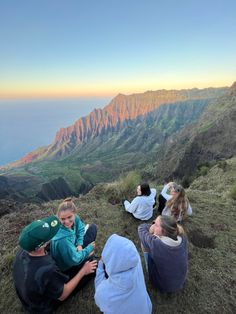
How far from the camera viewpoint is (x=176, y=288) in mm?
4125

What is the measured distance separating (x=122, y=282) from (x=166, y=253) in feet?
3.72

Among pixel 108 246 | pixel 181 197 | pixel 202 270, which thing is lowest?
pixel 202 270

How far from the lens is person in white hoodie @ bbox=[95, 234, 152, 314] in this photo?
8.86 ft

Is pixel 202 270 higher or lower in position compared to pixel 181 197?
lower

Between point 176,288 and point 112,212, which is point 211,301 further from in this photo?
point 112,212

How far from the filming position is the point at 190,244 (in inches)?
230

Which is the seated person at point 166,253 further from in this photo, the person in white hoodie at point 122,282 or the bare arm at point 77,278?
the bare arm at point 77,278

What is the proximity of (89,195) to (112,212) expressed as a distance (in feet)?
6.54

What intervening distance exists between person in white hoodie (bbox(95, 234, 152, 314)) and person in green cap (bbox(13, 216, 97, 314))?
69 centimetres

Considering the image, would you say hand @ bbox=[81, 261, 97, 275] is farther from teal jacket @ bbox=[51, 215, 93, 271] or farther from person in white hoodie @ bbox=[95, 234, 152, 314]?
person in white hoodie @ bbox=[95, 234, 152, 314]

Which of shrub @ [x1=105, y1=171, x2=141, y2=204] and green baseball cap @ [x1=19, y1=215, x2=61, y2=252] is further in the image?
shrub @ [x1=105, y1=171, x2=141, y2=204]

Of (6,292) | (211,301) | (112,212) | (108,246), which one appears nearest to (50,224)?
(108,246)

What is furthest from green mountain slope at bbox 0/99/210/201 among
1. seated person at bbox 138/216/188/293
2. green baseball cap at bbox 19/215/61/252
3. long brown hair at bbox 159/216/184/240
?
long brown hair at bbox 159/216/184/240

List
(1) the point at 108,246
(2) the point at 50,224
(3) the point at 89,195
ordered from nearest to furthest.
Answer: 1. (1) the point at 108,246
2. (2) the point at 50,224
3. (3) the point at 89,195
